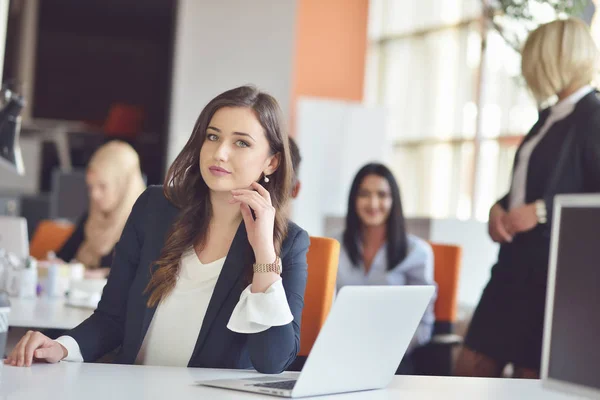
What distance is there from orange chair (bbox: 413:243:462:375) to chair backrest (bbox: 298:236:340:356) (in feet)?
3.95

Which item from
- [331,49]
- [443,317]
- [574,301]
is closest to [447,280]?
[443,317]

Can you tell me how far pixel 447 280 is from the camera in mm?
3799

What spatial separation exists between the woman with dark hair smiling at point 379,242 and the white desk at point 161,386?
209 cm

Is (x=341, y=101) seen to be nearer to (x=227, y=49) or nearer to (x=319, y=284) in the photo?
(x=227, y=49)

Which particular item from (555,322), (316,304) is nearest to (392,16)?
(316,304)

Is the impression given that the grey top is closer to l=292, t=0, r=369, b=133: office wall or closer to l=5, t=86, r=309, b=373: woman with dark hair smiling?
l=5, t=86, r=309, b=373: woman with dark hair smiling

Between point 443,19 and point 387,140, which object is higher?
point 443,19

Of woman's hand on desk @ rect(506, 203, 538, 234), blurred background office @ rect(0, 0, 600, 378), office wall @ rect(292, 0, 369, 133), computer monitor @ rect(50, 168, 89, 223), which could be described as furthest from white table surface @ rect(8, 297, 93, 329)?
office wall @ rect(292, 0, 369, 133)

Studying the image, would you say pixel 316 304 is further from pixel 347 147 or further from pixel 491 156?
pixel 347 147

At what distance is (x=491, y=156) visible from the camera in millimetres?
7773

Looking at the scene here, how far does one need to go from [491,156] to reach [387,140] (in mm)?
1255

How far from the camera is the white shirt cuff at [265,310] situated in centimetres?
180

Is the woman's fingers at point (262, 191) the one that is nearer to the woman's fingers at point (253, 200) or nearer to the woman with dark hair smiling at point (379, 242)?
the woman's fingers at point (253, 200)

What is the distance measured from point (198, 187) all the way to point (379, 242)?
2.22 m
